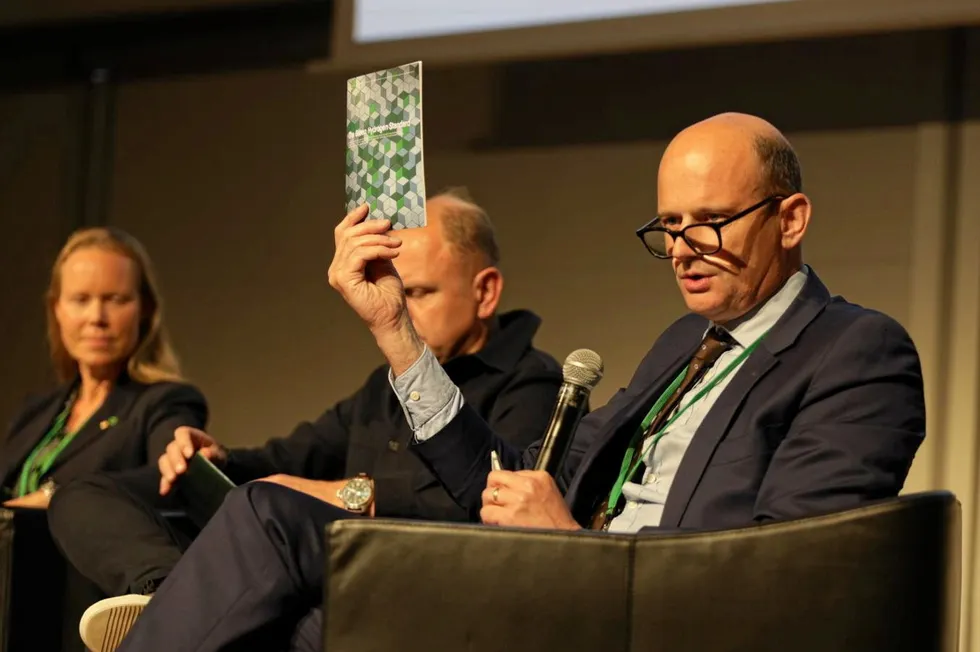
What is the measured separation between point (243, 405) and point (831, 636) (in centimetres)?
381

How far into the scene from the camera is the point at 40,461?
3.56 metres

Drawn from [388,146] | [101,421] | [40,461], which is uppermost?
[388,146]

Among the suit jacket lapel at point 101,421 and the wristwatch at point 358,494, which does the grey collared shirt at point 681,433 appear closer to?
the wristwatch at point 358,494

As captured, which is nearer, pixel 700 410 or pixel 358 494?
pixel 700 410

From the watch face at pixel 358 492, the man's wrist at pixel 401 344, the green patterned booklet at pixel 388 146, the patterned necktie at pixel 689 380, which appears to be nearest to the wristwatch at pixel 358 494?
the watch face at pixel 358 492

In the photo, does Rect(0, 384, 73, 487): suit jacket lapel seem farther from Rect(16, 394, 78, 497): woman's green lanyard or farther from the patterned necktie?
the patterned necktie

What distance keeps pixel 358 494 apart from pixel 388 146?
98 centimetres

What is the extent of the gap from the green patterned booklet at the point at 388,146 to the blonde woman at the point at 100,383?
1.42 metres

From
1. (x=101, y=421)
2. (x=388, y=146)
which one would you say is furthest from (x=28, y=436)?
(x=388, y=146)

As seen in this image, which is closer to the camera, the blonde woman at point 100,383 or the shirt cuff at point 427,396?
the shirt cuff at point 427,396

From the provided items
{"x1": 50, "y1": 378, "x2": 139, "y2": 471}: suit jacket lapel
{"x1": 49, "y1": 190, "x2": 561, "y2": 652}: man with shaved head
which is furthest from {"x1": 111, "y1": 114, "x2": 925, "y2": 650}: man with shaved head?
Answer: {"x1": 50, "y1": 378, "x2": 139, "y2": 471}: suit jacket lapel

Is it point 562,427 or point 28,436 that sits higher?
point 562,427

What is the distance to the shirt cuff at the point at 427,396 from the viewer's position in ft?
7.72

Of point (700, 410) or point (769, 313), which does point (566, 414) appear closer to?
point (700, 410)
